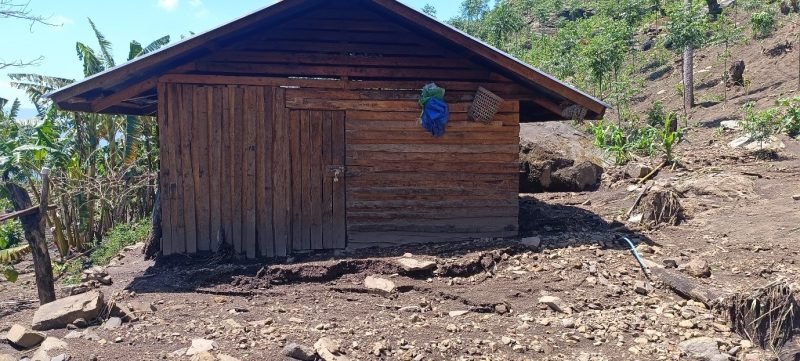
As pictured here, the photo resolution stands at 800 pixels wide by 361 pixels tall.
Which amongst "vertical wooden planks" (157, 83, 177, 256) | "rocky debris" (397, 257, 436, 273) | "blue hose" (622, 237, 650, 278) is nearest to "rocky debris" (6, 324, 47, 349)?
"vertical wooden planks" (157, 83, 177, 256)

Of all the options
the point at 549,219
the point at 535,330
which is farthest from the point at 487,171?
the point at 535,330

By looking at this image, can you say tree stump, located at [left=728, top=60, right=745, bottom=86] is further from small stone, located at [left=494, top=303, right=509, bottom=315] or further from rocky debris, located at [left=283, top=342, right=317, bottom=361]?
rocky debris, located at [left=283, top=342, right=317, bottom=361]

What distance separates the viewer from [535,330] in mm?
5465

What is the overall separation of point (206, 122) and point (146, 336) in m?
3.50

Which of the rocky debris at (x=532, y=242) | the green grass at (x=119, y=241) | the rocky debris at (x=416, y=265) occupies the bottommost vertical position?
the green grass at (x=119, y=241)

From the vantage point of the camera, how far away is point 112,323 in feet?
18.1

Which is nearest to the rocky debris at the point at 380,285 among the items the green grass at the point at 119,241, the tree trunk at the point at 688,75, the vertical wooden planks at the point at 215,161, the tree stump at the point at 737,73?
the vertical wooden planks at the point at 215,161

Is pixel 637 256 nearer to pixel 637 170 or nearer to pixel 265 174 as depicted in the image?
pixel 265 174

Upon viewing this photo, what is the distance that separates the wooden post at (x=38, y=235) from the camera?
6.43m

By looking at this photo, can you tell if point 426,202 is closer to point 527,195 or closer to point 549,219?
point 549,219

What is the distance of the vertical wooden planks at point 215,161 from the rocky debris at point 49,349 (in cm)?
312

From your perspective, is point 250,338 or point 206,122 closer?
point 250,338

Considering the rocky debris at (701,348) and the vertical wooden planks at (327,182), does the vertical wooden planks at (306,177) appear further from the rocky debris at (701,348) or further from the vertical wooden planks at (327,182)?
the rocky debris at (701,348)

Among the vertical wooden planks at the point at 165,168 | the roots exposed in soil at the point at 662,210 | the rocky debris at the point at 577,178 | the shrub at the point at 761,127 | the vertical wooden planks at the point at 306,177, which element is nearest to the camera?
the vertical wooden planks at the point at 165,168
